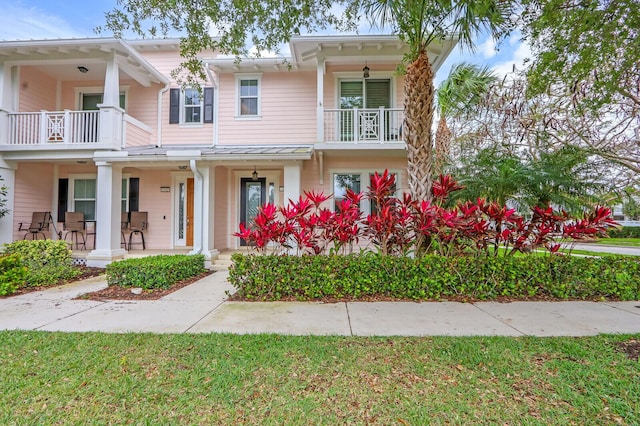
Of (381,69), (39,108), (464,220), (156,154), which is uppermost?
(381,69)

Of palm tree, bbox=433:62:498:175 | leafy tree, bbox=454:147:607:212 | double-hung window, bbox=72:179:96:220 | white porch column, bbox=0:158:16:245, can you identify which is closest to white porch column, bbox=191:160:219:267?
double-hung window, bbox=72:179:96:220

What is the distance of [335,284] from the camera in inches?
215

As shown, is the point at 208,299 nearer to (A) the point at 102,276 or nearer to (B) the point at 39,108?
(A) the point at 102,276

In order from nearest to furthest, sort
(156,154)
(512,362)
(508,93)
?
(512,362)
(156,154)
(508,93)

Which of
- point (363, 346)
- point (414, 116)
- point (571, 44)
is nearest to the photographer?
point (363, 346)

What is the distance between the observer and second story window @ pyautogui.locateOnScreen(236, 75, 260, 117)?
10430mm

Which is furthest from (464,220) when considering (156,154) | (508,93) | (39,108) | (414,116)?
(39,108)

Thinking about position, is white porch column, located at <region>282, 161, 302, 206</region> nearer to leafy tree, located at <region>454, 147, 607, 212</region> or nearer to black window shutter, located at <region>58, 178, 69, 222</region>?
leafy tree, located at <region>454, 147, 607, 212</region>

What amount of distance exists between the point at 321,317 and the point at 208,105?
29.0ft

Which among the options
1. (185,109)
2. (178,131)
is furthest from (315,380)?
(185,109)

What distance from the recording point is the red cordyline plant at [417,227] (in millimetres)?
5535

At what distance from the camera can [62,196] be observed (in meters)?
10.8

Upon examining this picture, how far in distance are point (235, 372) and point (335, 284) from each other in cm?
283

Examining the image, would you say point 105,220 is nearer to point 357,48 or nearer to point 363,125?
point 363,125
